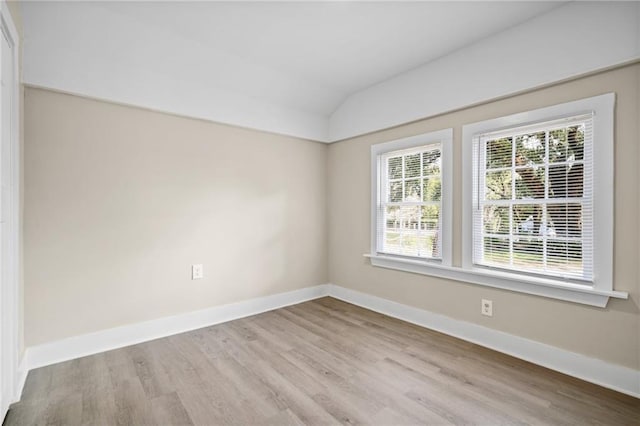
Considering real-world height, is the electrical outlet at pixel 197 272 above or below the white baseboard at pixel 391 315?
above

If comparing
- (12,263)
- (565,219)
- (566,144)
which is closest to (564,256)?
(565,219)

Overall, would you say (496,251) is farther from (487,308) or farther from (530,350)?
(530,350)

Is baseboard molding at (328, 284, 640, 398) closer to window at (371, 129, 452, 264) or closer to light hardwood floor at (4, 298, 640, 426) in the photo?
light hardwood floor at (4, 298, 640, 426)

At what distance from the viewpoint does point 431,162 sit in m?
3.16

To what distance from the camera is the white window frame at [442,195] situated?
9.71 ft

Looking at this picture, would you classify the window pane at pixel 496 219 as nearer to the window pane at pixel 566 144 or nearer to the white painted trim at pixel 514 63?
the window pane at pixel 566 144

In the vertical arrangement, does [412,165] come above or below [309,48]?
below

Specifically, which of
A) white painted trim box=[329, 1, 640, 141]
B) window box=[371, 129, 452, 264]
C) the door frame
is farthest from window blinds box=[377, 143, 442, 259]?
the door frame

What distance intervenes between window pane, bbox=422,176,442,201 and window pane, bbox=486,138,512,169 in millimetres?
Answer: 499

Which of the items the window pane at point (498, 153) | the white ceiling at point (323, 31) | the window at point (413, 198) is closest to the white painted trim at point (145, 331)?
the window at point (413, 198)

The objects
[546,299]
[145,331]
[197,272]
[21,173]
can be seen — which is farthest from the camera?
[197,272]

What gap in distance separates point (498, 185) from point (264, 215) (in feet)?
7.92

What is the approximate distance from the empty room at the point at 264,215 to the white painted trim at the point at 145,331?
2 cm

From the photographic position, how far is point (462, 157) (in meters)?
2.85
